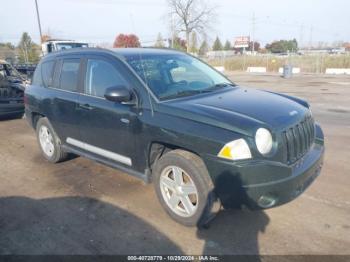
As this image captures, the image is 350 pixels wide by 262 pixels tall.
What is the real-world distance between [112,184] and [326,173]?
3.16 metres

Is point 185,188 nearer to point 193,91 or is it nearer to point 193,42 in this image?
point 193,91

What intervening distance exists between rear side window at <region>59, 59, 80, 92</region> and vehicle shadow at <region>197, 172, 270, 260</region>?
2662mm

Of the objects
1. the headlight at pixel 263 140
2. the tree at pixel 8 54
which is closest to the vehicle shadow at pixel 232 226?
the headlight at pixel 263 140

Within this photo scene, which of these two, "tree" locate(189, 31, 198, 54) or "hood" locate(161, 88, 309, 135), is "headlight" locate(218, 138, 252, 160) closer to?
"hood" locate(161, 88, 309, 135)

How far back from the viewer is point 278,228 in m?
3.48

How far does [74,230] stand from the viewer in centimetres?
355

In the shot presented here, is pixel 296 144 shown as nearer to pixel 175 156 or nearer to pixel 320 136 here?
pixel 320 136

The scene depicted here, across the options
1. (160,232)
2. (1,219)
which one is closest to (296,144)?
(160,232)

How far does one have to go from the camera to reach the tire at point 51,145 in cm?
542

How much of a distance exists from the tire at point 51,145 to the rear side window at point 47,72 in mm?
621

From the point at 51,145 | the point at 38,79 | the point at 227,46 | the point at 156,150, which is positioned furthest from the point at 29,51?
the point at 227,46

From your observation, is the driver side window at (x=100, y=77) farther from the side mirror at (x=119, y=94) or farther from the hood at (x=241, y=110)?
the hood at (x=241, y=110)

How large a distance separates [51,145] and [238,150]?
3.73m

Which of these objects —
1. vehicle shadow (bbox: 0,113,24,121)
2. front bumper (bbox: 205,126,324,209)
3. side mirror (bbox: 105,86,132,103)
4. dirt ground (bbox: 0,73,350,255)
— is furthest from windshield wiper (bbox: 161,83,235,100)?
vehicle shadow (bbox: 0,113,24,121)
